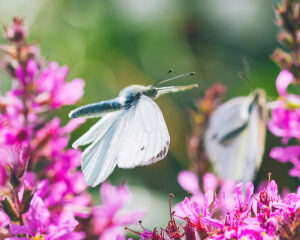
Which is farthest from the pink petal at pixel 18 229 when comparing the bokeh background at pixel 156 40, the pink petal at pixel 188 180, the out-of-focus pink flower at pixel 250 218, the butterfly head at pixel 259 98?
the bokeh background at pixel 156 40

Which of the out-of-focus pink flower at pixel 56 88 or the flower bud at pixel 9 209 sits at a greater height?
the out-of-focus pink flower at pixel 56 88

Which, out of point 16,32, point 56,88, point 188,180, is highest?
point 16,32

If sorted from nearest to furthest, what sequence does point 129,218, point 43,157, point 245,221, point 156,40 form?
point 245,221 < point 43,157 < point 129,218 < point 156,40

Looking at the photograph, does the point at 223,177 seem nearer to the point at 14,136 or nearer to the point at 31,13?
the point at 14,136

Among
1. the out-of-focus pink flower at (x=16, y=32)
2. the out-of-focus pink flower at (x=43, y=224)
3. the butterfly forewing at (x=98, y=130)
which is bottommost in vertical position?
the out-of-focus pink flower at (x=43, y=224)

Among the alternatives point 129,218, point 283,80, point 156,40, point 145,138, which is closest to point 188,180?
point 129,218

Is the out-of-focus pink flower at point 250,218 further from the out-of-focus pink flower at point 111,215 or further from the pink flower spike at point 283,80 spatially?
the pink flower spike at point 283,80

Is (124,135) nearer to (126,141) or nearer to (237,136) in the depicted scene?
(126,141)

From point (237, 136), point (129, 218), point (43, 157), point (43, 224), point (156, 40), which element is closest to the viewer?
point (43, 224)
